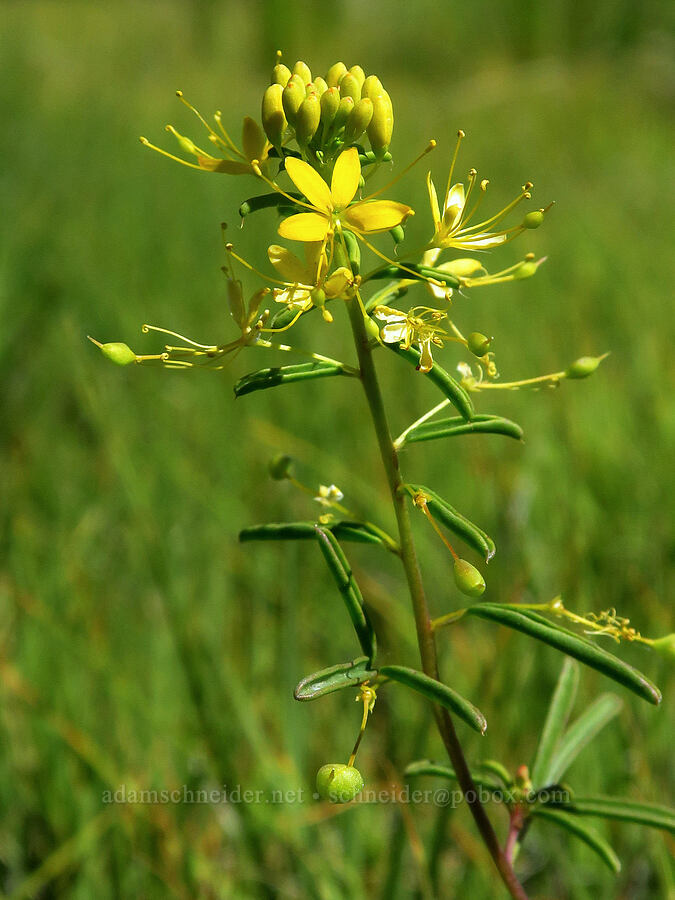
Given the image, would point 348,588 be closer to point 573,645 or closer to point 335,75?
point 573,645

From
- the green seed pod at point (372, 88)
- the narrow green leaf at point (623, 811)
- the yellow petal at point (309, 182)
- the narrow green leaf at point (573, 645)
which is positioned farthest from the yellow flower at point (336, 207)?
the narrow green leaf at point (623, 811)

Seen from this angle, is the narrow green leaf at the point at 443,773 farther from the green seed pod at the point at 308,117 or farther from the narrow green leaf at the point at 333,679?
the green seed pod at the point at 308,117

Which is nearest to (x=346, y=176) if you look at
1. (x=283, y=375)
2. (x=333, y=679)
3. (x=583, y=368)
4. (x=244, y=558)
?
Result: (x=283, y=375)

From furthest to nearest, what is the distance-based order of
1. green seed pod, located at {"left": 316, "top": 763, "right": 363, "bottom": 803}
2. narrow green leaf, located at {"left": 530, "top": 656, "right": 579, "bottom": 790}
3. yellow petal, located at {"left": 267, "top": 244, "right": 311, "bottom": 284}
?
narrow green leaf, located at {"left": 530, "top": 656, "right": 579, "bottom": 790} → yellow petal, located at {"left": 267, "top": 244, "right": 311, "bottom": 284} → green seed pod, located at {"left": 316, "top": 763, "right": 363, "bottom": 803}

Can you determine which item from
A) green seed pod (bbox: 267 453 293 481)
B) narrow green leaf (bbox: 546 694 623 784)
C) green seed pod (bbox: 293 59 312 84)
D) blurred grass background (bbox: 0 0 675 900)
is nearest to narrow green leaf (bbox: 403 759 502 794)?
narrow green leaf (bbox: 546 694 623 784)

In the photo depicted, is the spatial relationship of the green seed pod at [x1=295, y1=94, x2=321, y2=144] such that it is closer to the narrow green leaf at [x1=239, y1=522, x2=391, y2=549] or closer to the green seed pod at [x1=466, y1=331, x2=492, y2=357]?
the green seed pod at [x1=466, y1=331, x2=492, y2=357]

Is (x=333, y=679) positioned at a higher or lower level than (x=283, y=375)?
lower

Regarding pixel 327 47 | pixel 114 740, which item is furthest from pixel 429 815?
pixel 327 47
